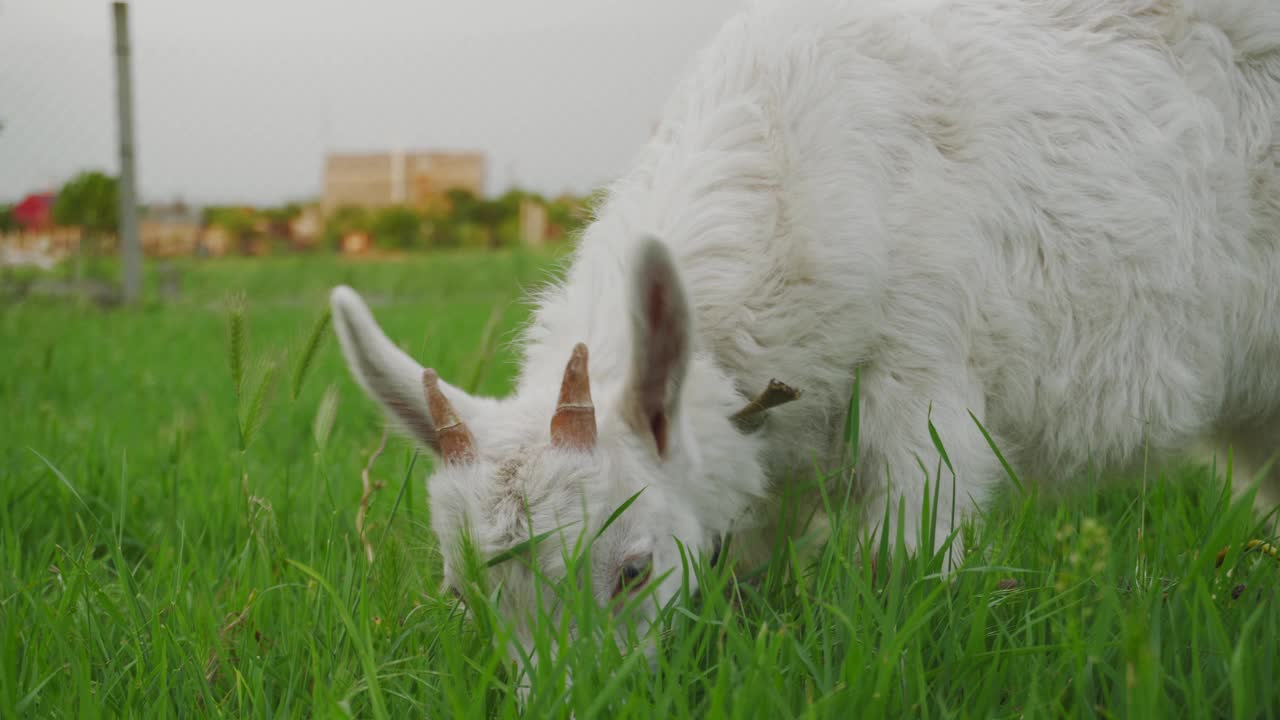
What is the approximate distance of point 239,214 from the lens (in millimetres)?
12523

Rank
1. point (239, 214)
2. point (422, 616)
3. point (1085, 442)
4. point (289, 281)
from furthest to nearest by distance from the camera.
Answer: point (239, 214)
point (289, 281)
point (1085, 442)
point (422, 616)

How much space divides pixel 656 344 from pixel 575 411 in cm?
20

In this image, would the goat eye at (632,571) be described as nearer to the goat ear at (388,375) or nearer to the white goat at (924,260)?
the white goat at (924,260)

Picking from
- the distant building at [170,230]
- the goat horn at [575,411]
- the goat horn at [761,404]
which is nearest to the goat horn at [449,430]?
the goat horn at [575,411]

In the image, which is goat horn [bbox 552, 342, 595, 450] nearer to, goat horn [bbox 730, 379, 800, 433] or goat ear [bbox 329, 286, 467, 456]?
goat ear [bbox 329, 286, 467, 456]

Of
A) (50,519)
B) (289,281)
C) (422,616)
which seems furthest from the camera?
(289,281)

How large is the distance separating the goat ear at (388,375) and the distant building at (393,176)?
9865mm

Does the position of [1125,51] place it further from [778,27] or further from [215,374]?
[215,374]

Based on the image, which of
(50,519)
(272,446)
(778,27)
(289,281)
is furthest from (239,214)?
(778,27)

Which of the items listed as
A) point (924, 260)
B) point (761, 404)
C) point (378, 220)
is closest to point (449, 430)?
point (761, 404)

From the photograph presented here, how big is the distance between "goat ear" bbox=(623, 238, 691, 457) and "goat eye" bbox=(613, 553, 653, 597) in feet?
0.70

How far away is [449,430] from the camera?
6.09 ft

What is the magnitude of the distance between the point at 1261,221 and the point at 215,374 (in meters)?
5.46

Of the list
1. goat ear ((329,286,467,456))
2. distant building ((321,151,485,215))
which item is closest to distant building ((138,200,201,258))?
distant building ((321,151,485,215))
